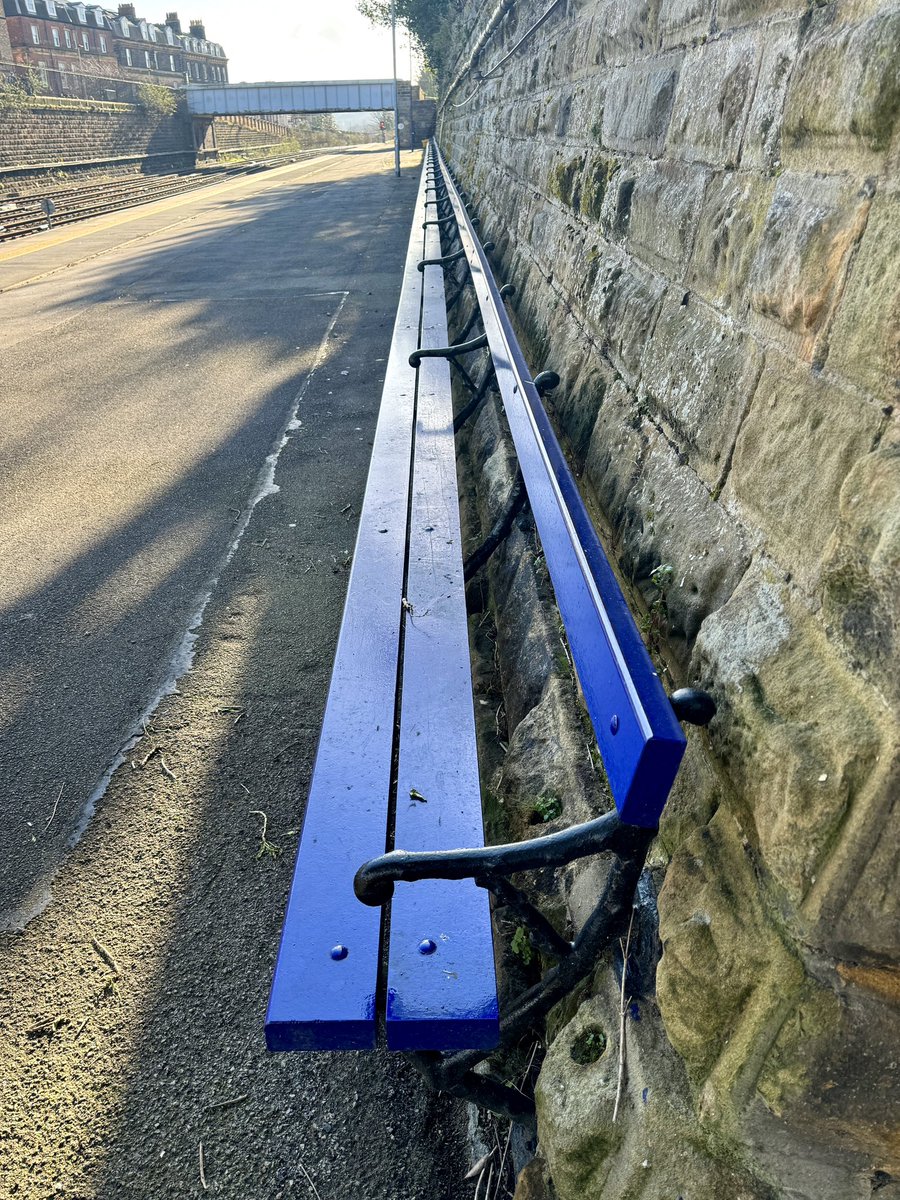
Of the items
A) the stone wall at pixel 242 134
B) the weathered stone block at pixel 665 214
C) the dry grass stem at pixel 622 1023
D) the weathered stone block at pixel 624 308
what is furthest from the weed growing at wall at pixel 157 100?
the dry grass stem at pixel 622 1023

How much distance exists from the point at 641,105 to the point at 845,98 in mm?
1702

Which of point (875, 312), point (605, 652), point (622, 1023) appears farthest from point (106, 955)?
point (875, 312)

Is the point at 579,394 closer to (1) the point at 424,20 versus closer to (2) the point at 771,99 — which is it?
(2) the point at 771,99

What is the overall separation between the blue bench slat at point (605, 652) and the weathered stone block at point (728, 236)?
563 mm

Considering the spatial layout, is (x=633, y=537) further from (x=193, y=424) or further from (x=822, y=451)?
(x=193, y=424)

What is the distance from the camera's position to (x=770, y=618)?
1318mm

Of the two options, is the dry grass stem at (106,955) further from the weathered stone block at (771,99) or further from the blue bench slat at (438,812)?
the weathered stone block at (771,99)

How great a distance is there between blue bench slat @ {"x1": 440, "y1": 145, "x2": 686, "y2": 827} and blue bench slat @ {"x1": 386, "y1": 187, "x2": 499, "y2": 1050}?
1.23 ft

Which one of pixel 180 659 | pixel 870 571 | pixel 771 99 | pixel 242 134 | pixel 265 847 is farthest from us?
pixel 242 134

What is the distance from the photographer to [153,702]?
9.73 feet

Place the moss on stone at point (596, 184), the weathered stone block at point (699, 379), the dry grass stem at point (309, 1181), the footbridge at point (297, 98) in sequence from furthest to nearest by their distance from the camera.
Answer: the footbridge at point (297, 98)
the moss on stone at point (596, 184)
the weathered stone block at point (699, 379)
the dry grass stem at point (309, 1181)

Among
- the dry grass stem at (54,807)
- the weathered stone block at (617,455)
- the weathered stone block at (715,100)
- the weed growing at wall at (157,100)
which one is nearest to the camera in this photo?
the weathered stone block at (715,100)

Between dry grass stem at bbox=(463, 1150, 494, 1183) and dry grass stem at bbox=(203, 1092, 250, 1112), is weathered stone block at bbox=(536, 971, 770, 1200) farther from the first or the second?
dry grass stem at bbox=(203, 1092, 250, 1112)

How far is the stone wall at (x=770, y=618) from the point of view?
98 centimetres
